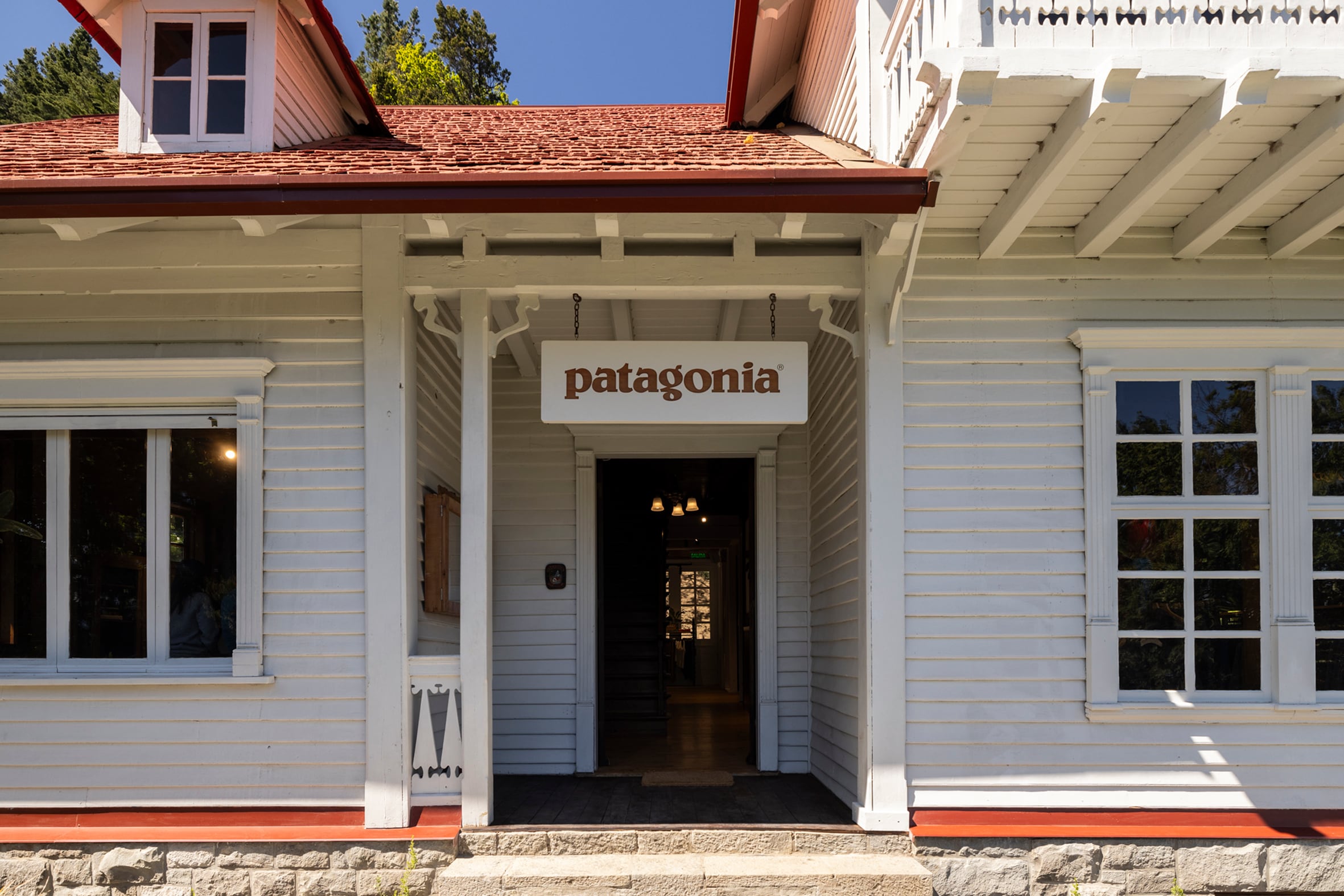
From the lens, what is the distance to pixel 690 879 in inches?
230

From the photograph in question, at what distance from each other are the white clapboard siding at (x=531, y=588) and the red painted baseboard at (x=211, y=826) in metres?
2.56

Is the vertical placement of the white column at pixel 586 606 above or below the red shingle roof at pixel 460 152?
below

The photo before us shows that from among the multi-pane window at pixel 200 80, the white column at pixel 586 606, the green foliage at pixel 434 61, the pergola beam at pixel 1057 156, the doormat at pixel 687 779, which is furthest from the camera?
the green foliage at pixel 434 61

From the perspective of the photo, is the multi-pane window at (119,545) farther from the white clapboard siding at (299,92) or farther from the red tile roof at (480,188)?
the white clapboard siding at (299,92)

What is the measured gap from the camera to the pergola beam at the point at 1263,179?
5.17 metres

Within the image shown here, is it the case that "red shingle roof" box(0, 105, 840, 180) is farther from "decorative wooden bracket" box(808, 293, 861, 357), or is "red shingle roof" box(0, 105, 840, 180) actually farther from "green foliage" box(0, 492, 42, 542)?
"green foliage" box(0, 492, 42, 542)

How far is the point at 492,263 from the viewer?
6512 millimetres

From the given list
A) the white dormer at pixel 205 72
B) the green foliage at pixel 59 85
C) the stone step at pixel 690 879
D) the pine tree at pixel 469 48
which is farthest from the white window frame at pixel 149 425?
the pine tree at pixel 469 48

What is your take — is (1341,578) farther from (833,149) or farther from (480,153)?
(480,153)

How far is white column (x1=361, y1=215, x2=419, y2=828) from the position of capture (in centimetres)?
619

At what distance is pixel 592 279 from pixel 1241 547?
13.3ft

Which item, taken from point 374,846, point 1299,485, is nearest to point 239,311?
point 374,846

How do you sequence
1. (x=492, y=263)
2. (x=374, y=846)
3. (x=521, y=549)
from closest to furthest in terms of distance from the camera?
1. (x=374, y=846)
2. (x=492, y=263)
3. (x=521, y=549)

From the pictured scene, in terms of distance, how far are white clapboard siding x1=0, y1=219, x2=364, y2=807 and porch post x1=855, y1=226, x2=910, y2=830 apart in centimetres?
286
